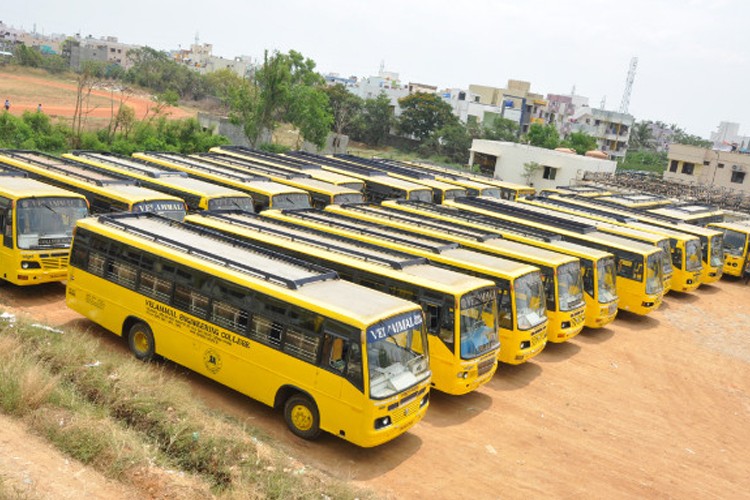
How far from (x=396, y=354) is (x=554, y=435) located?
3.92m

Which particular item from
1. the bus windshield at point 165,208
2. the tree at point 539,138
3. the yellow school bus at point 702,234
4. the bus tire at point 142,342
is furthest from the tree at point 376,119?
the bus tire at point 142,342

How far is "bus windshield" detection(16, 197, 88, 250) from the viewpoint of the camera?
1438 cm

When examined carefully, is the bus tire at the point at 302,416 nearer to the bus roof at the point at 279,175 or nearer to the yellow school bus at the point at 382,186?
the bus roof at the point at 279,175

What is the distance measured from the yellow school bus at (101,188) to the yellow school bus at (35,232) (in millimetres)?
1545

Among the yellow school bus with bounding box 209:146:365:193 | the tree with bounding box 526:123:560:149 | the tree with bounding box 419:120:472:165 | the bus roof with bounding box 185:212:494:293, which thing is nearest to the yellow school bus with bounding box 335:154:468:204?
the yellow school bus with bounding box 209:146:365:193

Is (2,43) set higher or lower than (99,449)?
higher

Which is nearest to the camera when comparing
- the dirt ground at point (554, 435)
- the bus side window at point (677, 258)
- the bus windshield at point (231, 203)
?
the dirt ground at point (554, 435)

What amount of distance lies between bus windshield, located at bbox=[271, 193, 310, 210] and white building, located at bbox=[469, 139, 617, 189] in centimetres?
2975

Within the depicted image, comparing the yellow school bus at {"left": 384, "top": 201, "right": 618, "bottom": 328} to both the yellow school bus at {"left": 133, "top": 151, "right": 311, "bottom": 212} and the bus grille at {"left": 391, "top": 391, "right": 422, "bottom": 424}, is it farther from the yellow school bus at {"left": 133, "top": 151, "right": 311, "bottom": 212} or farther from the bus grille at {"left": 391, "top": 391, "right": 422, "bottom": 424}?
the bus grille at {"left": 391, "top": 391, "right": 422, "bottom": 424}

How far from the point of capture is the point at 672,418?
13.9m

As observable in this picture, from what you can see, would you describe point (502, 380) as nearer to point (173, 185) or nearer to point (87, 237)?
point (87, 237)

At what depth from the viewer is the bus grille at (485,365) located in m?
12.1

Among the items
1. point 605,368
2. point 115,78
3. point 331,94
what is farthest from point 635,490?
point 115,78

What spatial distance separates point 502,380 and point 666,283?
397 inches
